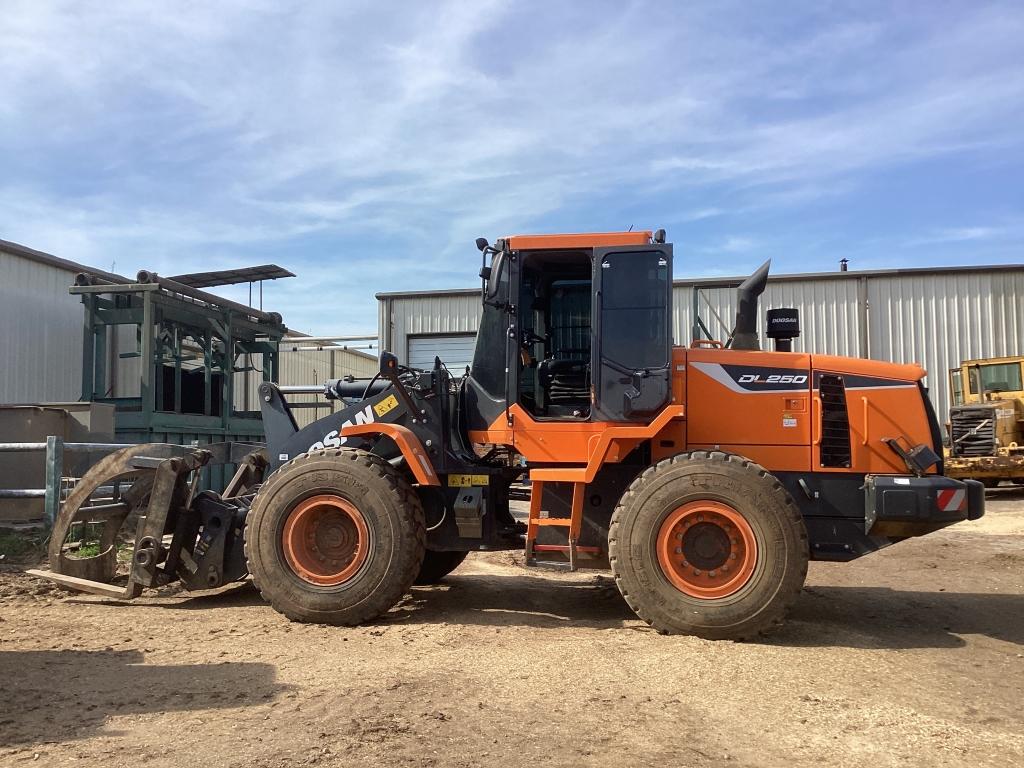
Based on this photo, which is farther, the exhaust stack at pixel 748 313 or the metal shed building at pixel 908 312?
the metal shed building at pixel 908 312

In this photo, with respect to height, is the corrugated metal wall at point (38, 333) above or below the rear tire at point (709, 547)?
above

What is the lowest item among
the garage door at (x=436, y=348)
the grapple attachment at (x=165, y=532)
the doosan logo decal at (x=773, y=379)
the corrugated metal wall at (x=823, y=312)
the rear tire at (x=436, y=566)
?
the rear tire at (x=436, y=566)

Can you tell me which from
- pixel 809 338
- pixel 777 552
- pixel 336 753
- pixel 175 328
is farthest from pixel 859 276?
pixel 336 753

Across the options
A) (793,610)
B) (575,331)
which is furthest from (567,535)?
(793,610)

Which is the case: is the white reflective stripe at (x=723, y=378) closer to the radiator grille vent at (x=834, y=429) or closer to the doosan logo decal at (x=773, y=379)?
the doosan logo decal at (x=773, y=379)

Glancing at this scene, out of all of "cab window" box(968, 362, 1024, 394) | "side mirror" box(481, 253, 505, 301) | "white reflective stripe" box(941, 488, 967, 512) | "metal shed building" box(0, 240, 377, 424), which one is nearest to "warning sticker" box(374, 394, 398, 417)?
"side mirror" box(481, 253, 505, 301)

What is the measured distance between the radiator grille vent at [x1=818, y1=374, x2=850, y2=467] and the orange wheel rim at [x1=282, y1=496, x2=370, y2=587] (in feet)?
11.6

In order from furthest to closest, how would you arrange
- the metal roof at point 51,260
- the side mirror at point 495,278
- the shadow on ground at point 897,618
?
the metal roof at point 51,260 → the side mirror at point 495,278 → the shadow on ground at point 897,618

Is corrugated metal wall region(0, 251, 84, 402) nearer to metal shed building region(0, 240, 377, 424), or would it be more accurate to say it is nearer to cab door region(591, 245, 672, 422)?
metal shed building region(0, 240, 377, 424)

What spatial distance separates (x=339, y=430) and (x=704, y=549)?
314cm

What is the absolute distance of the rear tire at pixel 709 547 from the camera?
588 centimetres

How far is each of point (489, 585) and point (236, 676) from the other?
3.61m

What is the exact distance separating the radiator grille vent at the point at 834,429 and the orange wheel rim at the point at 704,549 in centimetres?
99

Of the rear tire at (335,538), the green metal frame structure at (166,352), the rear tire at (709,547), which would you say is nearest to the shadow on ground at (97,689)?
the rear tire at (335,538)
